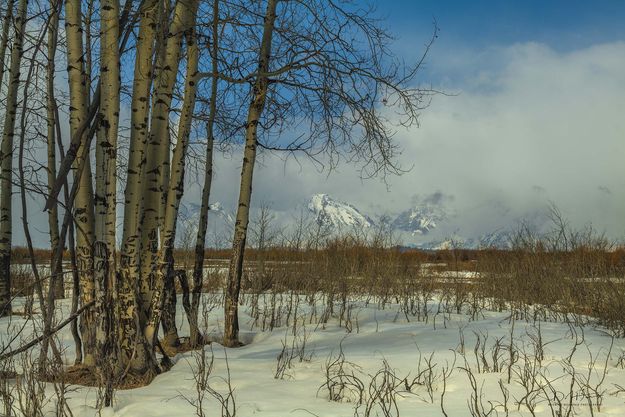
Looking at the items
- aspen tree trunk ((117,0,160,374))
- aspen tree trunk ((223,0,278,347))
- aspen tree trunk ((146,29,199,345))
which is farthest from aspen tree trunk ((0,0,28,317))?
aspen tree trunk ((117,0,160,374))

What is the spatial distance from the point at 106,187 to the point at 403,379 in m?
2.51

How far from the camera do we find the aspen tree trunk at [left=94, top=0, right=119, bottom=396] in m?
3.86

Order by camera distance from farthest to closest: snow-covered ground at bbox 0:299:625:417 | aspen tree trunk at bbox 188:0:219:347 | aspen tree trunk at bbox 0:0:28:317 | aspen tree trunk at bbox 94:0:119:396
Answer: aspen tree trunk at bbox 0:0:28:317 → aspen tree trunk at bbox 188:0:219:347 → aspen tree trunk at bbox 94:0:119:396 → snow-covered ground at bbox 0:299:625:417

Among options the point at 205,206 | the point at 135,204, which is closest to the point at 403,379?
the point at 135,204

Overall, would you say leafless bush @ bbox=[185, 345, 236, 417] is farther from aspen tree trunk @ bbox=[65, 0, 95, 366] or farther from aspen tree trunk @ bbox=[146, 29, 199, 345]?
aspen tree trunk @ bbox=[146, 29, 199, 345]

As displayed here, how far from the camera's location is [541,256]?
968cm

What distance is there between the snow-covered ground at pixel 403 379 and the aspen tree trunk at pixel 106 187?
0.53 meters

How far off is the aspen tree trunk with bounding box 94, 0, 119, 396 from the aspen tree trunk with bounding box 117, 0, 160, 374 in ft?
0.40

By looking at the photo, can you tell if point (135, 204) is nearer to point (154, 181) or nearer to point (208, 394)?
point (154, 181)

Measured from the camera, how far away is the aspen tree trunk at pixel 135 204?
4004 millimetres

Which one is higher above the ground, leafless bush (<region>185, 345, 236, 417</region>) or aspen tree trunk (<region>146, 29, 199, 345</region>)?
aspen tree trunk (<region>146, 29, 199, 345</region>)

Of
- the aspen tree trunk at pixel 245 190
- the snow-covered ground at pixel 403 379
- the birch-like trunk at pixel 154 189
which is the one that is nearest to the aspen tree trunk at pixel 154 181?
the birch-like trunk at pixel 154 189

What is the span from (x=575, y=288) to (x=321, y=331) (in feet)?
13.5

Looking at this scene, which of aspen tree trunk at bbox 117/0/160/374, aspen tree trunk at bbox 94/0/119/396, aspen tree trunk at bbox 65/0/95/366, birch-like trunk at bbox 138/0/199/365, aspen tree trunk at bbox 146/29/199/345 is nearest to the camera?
aspen tree trunk at bbox 94/0/119/396
